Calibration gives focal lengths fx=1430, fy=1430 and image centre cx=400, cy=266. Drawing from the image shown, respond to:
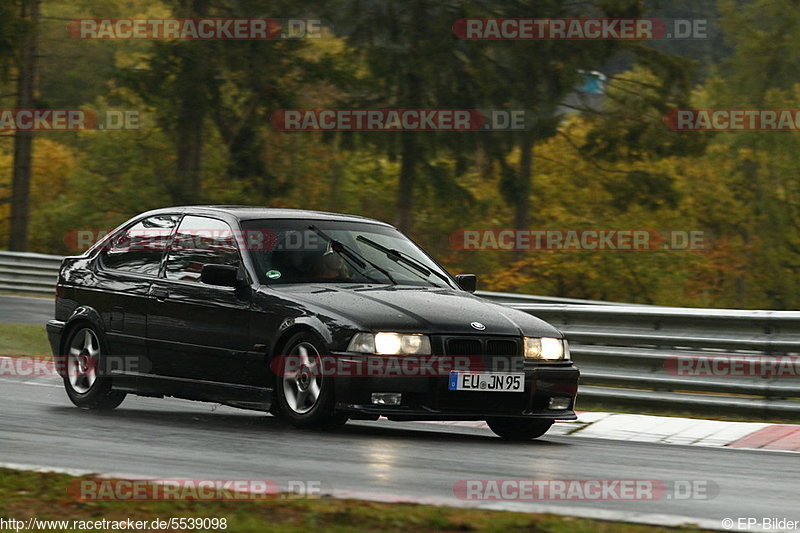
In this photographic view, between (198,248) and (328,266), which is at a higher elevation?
(198,248)

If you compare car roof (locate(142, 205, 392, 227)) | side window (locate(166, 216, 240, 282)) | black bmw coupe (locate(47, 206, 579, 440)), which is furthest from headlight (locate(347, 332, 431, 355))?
car roof (locate(142, 205, 392, 227))

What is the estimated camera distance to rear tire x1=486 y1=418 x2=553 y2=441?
33.3 feet

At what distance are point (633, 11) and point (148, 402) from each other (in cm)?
2962

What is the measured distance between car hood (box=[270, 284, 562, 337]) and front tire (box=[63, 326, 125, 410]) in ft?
6.76

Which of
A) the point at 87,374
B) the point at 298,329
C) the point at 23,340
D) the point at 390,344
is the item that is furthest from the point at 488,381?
the point at 23,340

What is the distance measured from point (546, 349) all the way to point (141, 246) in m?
3.47

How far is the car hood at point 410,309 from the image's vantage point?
9.35 meters

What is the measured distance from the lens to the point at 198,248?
1074 cm

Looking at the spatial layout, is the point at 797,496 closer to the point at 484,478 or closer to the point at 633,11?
the point at 484,478

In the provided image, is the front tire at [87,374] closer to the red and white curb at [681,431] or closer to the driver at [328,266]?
the driver at [328,266]

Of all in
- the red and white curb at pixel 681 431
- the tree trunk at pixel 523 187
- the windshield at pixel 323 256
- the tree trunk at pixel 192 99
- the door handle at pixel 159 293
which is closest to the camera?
the windshield at pixel 323 256

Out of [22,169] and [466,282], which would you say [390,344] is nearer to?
[466,282]

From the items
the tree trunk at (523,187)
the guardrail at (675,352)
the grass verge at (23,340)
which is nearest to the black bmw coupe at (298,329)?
the guardrail at (675,352)

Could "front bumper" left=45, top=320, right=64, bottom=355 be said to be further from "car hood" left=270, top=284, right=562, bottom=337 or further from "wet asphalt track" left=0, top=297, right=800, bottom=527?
"car hood" left=270, top=284, right=562, bottom=337
